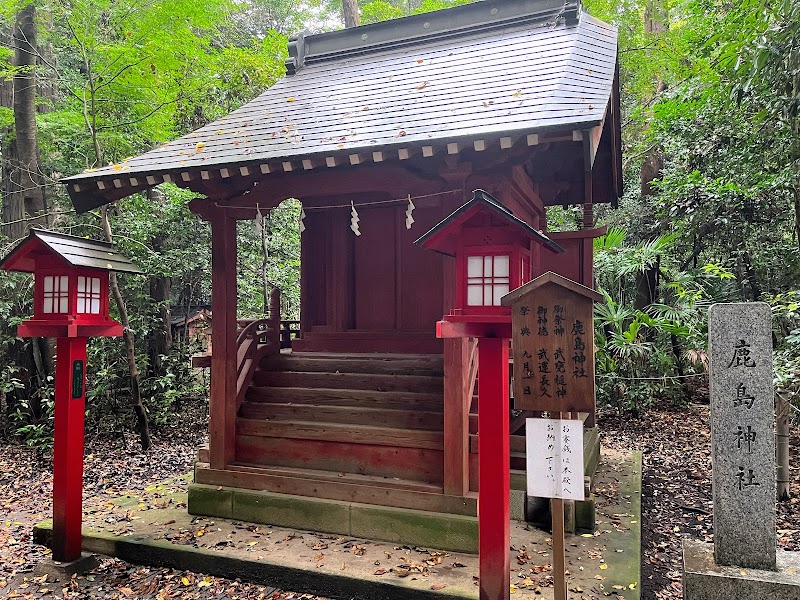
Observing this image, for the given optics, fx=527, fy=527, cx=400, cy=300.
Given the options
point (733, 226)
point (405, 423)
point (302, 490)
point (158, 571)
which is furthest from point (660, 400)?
point (158, 571)

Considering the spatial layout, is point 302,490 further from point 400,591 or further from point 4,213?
point 4,213

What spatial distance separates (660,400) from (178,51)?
11.7m

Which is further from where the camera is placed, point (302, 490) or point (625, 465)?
point (625, 465)

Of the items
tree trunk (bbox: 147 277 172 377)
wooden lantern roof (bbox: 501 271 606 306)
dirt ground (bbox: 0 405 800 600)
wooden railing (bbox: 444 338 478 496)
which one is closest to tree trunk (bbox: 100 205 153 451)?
dirt ground (bbox: 0 405 800 600)

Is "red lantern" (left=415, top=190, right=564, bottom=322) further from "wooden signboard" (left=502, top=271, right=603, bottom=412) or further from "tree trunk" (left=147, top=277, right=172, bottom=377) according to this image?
"tree trunk" (left=147, top=277, right=172, bottom=377)

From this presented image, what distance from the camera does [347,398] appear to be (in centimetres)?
600

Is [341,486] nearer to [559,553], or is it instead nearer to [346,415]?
[346,415]

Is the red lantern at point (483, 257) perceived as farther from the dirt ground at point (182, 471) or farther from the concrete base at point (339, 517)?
the dirt ground at point (182, 471)

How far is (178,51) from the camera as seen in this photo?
879cm

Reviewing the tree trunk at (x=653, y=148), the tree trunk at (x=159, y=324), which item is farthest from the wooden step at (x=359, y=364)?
the tree trunk at (x=653, y=148)

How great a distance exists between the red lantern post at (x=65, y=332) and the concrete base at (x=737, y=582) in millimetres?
5110

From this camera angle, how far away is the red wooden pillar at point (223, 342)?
19.6ft

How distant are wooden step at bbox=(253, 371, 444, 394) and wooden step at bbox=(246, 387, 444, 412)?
16 centimetres

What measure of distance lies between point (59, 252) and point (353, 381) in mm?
3225
